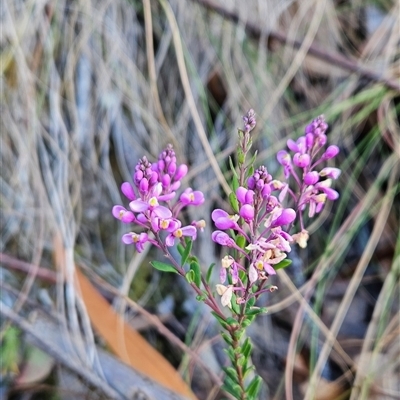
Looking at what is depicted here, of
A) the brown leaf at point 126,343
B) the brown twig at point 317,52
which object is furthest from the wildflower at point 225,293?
the brown twig at point 317,52

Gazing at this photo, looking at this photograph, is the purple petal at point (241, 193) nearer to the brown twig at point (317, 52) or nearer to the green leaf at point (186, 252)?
the green leaf at point (186, 252)

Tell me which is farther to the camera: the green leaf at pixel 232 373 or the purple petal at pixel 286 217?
the green leaf at pixel 232 373

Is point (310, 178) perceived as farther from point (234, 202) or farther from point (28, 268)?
point (28, 268)

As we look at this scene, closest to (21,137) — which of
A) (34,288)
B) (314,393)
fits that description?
(34,288)

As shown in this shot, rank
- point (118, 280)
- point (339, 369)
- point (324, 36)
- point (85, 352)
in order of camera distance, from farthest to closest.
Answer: point (324, 36)
point (118, 280)
point (339, 369)
point (85, 352)

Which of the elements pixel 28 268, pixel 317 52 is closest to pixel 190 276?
pixel 28 268

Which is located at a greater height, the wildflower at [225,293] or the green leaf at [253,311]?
the wildflower at [225,293]

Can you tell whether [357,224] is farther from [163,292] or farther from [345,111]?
[163,292]
